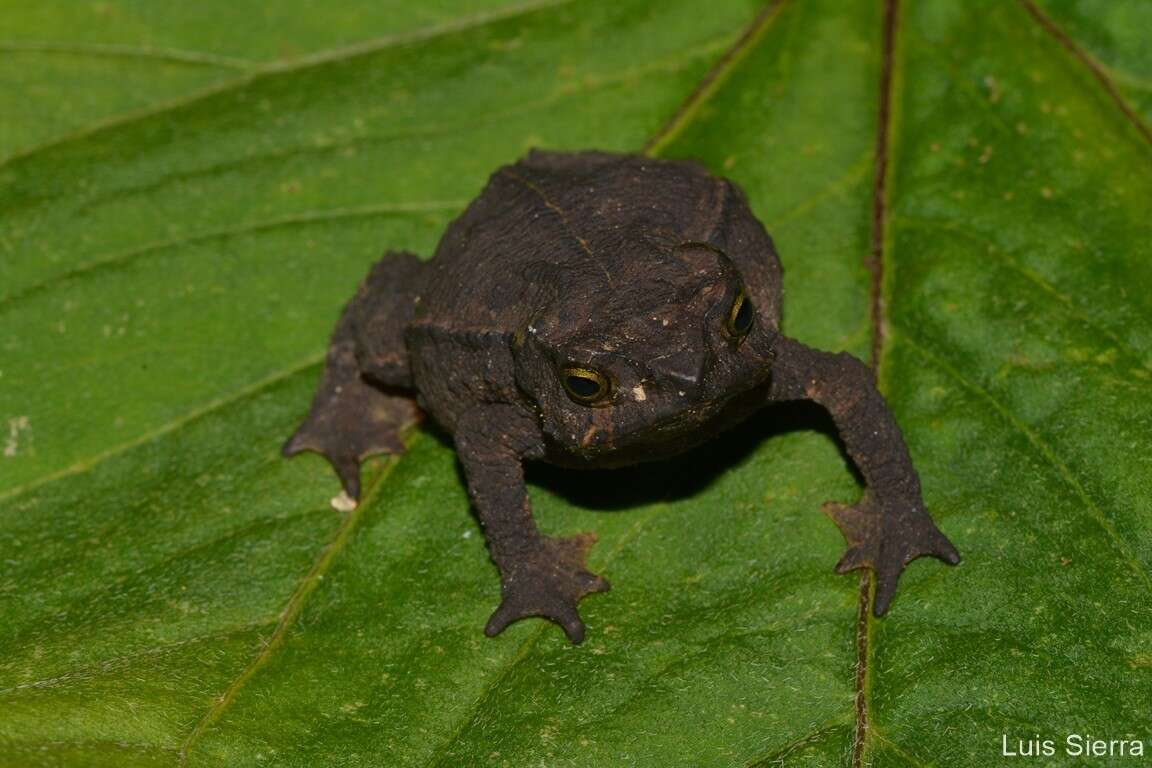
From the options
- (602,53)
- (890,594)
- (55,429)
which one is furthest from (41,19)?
(890,594)

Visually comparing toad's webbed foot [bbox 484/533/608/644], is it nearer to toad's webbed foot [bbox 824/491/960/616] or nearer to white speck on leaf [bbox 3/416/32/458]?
toad's webbed foot [bbox 824/491/960/616]

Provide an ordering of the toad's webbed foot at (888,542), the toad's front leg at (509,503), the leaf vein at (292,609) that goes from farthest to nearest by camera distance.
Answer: the toad's front leg at (509,503) → the toad's webbed foot at (888,542) → the leaf vein at (292,609)

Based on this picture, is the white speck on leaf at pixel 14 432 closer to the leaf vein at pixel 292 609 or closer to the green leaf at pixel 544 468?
the green leaf at pixel 544 468

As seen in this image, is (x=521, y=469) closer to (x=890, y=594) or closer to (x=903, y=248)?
(x=890, y=594)

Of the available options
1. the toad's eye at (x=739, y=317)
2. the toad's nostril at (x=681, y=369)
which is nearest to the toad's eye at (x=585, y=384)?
the toad's nostril at (x=681, y=369)

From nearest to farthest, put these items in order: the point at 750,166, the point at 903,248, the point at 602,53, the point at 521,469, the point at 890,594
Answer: the point at 890,594 < the point at 521,469 < the point at 903,248 < the point at 750,166 < the point at 602,53
